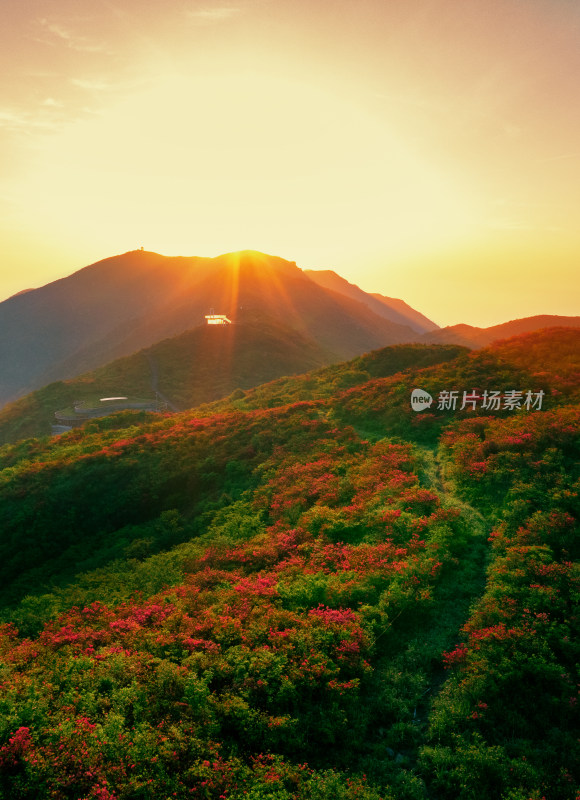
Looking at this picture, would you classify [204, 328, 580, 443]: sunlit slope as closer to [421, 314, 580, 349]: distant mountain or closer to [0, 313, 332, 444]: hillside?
[0, 313, 332, 444]: hillside

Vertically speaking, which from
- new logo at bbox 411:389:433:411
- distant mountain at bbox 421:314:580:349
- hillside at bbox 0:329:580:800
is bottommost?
hillside at bbox 0:329:580:800

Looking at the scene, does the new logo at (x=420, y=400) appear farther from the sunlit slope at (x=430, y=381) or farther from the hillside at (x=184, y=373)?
the hillside at (x=184, y=373)

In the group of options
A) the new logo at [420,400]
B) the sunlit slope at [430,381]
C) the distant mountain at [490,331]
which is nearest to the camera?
the sunlit slope at [430,381]

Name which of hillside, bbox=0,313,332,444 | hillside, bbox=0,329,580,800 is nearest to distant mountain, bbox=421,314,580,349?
hillside, bbox=0,313,332,444

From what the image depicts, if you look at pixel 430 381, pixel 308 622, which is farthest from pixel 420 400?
pixel 308 622

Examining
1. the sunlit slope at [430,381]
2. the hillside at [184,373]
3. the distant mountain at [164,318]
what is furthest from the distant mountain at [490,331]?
the sunlit slope at [430,381]

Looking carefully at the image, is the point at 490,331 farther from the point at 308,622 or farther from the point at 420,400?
the point at 308,622

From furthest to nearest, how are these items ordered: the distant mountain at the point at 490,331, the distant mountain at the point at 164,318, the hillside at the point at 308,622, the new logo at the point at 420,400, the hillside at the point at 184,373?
1. the distant mountain at the point at 164,318
2. the distant mountain at the point at 490,331
3. the hillside at the point at 184,373
4. the new logo at the point at 420,400
5. the hillside at the point at 308,622
